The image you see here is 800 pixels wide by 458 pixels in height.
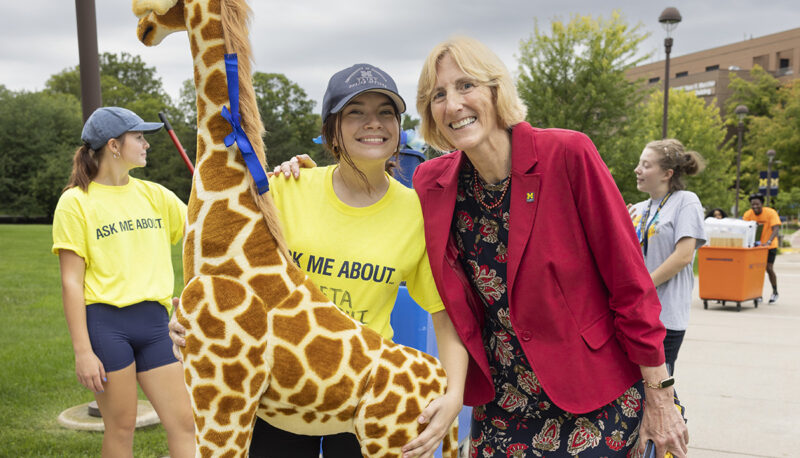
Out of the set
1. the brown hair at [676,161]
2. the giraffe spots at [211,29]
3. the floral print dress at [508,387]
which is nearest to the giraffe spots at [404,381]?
the floral print dress at [508,387]

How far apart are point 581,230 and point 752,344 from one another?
283 inches

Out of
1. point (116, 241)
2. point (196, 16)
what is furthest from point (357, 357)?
point (116, 241)

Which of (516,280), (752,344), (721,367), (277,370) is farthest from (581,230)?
(752,344)

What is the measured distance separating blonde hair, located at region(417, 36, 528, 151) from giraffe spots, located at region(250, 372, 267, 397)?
1.05 meters

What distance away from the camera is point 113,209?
10.8ft

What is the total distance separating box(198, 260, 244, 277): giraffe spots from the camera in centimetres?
167

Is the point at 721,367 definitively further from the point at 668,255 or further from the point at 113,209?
the point at 113,209

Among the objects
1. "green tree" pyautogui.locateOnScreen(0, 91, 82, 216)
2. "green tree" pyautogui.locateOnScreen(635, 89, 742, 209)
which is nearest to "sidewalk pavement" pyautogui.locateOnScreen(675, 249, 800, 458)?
"green tree" pyautogui.locateOnScreen(635, 89, 742, 209)

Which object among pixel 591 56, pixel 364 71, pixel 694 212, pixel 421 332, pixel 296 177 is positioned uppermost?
pixel 591 56

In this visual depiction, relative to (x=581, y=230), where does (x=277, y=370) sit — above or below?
below

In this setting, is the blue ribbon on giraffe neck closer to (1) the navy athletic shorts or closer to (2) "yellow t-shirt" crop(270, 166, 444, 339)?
(2) "yellow t-shirt" crop(270, 166, 444, 339)

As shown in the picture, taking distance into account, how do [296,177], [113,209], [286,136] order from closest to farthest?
[296,177]
[113,209]
[286,136]

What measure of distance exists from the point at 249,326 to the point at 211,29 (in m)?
0.87

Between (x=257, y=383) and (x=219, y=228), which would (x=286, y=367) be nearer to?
(x=257, y=383)
